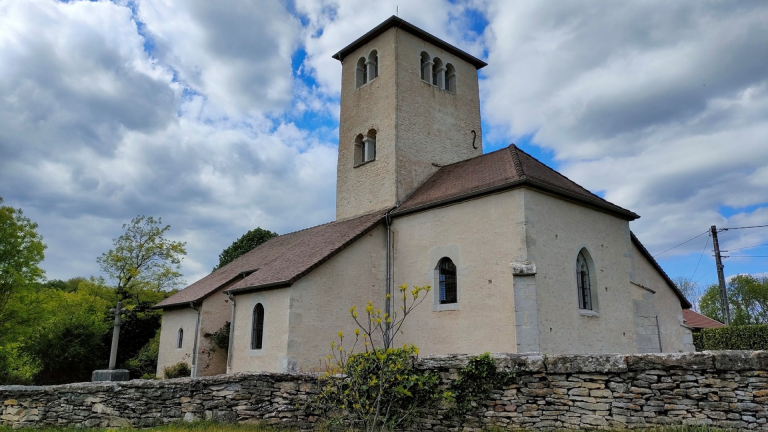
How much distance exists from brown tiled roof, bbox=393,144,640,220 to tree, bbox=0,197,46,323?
15.3 metres

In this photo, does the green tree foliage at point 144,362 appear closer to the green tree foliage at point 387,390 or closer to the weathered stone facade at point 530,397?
the weathered stone facade at point 530,397

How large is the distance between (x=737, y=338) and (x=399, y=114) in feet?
55.2

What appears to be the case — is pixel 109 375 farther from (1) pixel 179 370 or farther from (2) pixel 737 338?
(2) pixel 737 338

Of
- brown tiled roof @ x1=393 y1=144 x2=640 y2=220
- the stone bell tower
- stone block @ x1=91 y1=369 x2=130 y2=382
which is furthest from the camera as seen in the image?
the stone bell tower

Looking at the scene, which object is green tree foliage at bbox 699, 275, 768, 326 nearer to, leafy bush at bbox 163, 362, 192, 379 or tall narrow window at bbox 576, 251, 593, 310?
tall narrow window at bbox 576, 251, 593, 310

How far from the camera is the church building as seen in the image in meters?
13.5

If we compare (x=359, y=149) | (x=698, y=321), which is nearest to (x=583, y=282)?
(x=359, y=149)

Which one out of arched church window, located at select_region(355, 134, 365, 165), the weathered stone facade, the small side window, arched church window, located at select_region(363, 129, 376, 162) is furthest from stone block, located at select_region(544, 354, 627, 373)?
arched church window, located at select_region(355, 134, 365, 165)

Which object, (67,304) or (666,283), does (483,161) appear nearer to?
(666,283)

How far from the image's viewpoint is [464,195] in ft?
48.4

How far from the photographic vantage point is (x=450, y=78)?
22016 millimetres

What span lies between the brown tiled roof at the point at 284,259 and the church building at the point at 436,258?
10 cm

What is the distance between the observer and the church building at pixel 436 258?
1352cm

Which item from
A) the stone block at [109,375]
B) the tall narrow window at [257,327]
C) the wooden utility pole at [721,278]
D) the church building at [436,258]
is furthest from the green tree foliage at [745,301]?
the stone block at [109,375]
